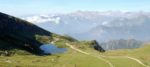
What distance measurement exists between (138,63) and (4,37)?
91.2 meters

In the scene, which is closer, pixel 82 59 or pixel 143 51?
pixel 82 59

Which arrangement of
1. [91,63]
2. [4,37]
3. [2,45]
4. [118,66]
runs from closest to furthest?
[118,66] < [91,63] < [2,45] < [4,37]

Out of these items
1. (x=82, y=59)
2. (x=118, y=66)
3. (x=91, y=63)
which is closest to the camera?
(x=118, y=66)

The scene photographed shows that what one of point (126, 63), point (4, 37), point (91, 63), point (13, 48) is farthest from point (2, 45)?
point (126, 63)

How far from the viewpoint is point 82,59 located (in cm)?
14262

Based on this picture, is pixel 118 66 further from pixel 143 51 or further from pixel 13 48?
pixel 13 48

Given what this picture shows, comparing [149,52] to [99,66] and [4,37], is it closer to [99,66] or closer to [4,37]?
[99,66]

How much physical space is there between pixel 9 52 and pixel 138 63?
60108 mm

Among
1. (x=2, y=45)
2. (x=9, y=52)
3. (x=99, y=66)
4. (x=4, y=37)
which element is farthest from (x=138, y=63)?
(x=4, y=37)

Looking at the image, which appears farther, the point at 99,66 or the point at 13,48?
the point at 13,48

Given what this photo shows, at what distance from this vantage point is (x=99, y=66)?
122 meters

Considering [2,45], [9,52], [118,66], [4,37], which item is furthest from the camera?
[4,37]

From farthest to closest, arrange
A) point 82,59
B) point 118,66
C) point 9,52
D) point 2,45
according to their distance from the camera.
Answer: point 2,45
point 9,52
point 82,59
point 118,66

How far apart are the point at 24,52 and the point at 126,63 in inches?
2284
